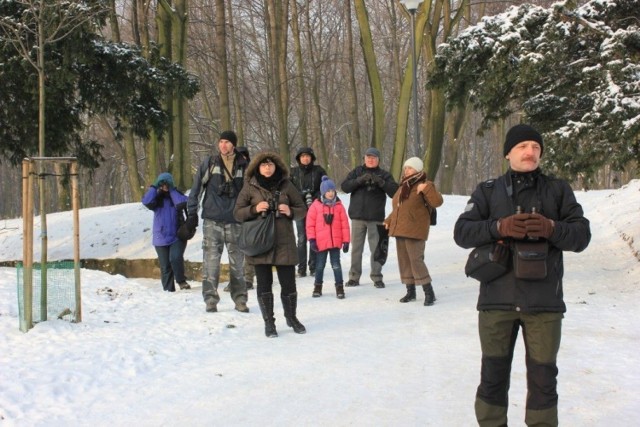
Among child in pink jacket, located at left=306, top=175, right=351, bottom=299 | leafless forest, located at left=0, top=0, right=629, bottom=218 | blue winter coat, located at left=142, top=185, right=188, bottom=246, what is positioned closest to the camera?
child in pink jacket, located at left=306, top=175, right=351, bottom=299

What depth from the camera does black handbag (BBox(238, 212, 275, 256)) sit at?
5.69 metres

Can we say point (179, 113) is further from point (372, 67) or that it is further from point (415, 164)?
point (415, 164)

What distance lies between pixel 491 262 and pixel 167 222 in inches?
252

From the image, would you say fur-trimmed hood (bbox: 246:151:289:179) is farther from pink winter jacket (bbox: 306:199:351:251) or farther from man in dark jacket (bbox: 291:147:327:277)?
man in dark jacket (bbox: 291:147:327:277)

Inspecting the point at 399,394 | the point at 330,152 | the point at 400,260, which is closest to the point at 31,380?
the point at 399,394

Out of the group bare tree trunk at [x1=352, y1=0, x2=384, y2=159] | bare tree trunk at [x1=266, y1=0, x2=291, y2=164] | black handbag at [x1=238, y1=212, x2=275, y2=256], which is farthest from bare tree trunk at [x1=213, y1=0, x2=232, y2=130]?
black handbag at [x1=238, y1=212, x2=275, y2=256]

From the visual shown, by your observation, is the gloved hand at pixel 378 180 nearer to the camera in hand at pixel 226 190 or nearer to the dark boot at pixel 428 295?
the dark boot at pixel 428 295

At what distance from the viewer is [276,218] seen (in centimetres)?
581

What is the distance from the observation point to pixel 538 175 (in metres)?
3.22

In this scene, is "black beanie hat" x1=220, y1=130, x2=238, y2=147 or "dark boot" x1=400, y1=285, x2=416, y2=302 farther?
"dark boot" x1=400, y1=285, x2=416, y2=302

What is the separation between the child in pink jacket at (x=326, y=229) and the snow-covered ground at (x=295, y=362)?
474 millimetres

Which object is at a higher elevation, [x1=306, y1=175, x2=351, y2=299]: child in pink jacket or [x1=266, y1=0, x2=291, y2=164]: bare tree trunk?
[x1=266, y1=0, x2=291, y2=164]: bare tree trunk

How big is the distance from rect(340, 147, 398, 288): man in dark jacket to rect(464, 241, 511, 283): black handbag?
5.09 m

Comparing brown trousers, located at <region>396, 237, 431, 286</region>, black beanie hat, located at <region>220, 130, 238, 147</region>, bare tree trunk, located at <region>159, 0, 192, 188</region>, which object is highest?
bare tree trunk, located at <region>159, 0, 192, 188</region>
